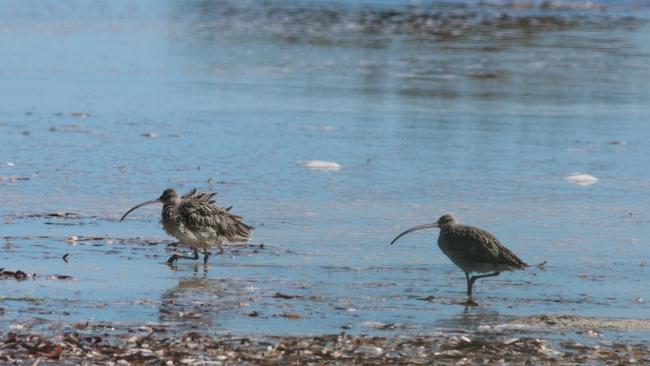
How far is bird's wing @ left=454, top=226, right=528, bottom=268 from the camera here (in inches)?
372

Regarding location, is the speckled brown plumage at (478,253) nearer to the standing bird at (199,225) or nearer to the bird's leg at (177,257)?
the standing bird at (199,225)

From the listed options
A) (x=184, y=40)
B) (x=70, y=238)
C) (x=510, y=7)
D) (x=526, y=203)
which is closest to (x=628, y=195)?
(x=526, y=203)

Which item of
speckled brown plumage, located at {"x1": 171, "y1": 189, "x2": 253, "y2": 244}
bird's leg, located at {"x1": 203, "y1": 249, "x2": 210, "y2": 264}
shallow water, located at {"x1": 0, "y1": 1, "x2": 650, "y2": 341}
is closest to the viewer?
shallow water, located at {"x1": 0, "y1": 1, "x2": 650, "y2": 341}

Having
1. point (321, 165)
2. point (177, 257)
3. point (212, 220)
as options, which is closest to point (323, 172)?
point (321, 165)

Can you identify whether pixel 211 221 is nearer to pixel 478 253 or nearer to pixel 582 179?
pixel 478 253

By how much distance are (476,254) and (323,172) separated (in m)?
4.90

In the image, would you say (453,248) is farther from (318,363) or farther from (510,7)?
(510,7)

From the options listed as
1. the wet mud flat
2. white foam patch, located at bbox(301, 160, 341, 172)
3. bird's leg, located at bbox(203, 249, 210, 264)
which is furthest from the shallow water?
the wet mud flat

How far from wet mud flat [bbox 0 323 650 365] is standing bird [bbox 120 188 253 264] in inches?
94.8

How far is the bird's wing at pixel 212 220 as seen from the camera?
10.5 meters

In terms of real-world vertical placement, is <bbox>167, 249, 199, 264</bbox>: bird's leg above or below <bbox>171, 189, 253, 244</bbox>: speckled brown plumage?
below

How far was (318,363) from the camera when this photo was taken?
23.7 feet

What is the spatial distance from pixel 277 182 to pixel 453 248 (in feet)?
13.7

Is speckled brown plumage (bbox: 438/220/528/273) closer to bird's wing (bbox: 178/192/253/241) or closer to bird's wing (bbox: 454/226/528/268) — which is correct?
bird's wing (bbox: 454/226/528/268)
